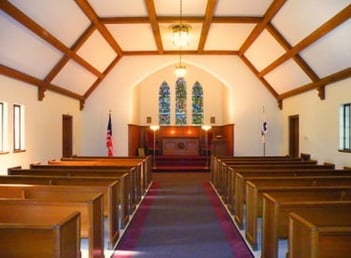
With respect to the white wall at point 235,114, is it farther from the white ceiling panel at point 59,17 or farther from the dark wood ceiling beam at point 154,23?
the white ceiling panel at point 59,17

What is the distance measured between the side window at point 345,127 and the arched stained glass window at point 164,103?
853cm

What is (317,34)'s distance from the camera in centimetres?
705

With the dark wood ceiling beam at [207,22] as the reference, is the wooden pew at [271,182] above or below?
below

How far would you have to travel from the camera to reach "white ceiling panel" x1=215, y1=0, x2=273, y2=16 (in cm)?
756

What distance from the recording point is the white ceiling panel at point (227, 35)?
9133 mm

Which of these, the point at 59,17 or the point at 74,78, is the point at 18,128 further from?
the point at 74,78

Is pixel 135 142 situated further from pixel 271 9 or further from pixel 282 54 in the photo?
pixel 271 9

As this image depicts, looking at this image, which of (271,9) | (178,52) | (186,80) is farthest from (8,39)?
(186,80)

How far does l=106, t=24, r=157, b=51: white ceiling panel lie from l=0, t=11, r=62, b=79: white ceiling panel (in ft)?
5.85

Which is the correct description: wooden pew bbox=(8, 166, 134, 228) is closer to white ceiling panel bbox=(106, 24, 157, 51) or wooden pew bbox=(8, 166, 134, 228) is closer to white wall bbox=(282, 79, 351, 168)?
white ceiling panel bbox=(106, 24, 157, 51)

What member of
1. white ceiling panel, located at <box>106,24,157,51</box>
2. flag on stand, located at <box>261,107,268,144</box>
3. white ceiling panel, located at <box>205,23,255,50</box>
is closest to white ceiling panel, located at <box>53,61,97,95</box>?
white ceiling panel, located at <box>106,24,157,51</box>

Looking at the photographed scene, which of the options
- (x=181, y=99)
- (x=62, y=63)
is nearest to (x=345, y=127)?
(x=62, y=63)

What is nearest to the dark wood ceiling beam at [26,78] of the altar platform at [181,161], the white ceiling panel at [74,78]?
the white ceiling panel at [74,78]

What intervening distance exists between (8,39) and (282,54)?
6548 millimetres
